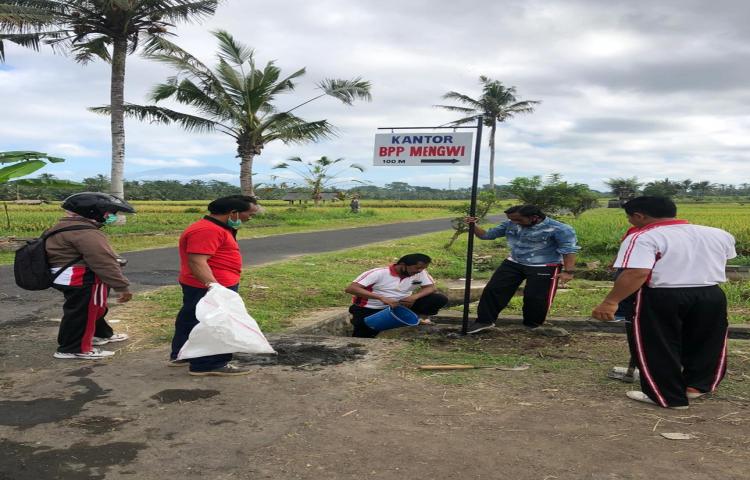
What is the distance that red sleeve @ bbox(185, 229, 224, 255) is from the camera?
4336 millimetres

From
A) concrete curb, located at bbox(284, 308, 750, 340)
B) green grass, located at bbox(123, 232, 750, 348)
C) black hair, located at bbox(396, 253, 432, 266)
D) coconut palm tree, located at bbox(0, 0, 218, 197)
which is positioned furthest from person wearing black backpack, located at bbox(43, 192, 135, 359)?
coconut palm tree, located at bbox(0, 0, 218, 197)

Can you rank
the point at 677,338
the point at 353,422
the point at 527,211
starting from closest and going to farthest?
the point at 353,422
the point at 677,338
the point at 527,211

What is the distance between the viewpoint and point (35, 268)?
4719 mm

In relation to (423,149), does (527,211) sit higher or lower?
lower

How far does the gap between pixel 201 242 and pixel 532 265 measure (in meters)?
3.36

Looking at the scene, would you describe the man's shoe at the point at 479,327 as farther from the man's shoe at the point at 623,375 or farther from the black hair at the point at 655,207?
the black hair at the point at 655,207

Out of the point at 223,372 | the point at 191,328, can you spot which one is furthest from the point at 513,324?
the point at 191,328

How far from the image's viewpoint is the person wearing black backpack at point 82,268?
4.76 meters

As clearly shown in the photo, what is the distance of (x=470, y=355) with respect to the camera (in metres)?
5.20

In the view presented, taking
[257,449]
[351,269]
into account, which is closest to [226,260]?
[257,449]

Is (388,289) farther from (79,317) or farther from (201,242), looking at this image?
(79,317)

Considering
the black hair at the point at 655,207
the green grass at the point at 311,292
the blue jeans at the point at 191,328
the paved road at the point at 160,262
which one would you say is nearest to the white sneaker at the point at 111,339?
the green grass at the point at 311,292

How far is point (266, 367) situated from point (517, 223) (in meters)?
2.95

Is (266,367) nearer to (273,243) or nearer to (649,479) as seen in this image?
(649,479)
